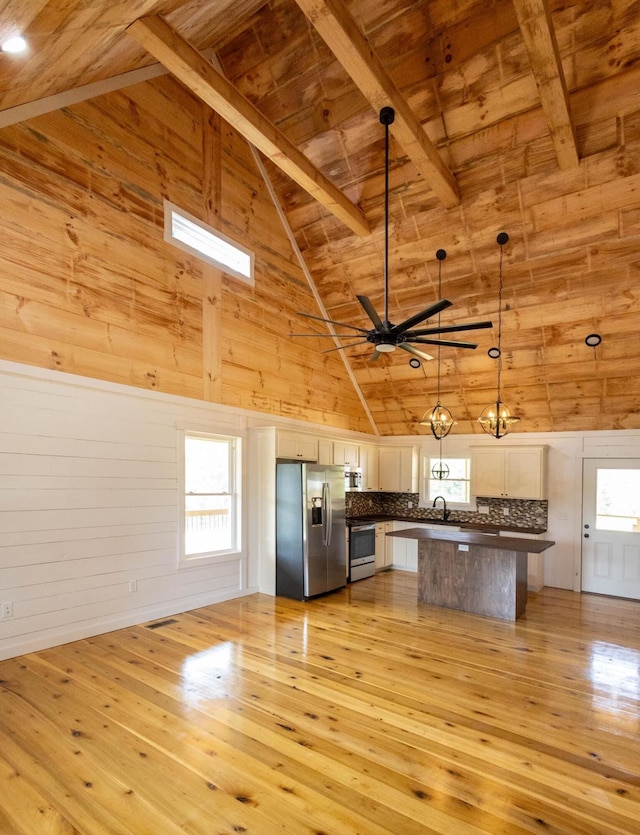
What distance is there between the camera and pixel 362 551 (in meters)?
7.18

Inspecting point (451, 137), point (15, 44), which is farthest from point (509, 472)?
point (15, 44)

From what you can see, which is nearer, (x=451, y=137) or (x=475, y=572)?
(x=451, y=137)

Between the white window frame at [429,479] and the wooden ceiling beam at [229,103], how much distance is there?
4181 millimetres

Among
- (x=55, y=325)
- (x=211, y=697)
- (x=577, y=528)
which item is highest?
(x=55, y=325)

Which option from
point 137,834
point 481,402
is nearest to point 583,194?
point 481,402

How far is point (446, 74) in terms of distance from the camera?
4.60 m

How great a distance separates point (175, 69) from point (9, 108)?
54.8 inches

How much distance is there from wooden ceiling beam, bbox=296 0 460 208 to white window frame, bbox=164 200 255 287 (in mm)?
2382

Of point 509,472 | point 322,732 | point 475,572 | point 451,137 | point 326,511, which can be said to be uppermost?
point 451,137

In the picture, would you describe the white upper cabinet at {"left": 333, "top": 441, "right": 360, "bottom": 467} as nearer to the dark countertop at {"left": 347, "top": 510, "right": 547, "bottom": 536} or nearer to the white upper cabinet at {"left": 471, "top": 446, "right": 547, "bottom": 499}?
the dark countertop at {"left": 347, "top": 510, "right": 547, "bottom": 536}

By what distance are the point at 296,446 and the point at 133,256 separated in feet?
9.90

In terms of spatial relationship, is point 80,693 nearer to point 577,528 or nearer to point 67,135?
point 67,135

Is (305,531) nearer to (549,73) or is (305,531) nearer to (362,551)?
(362,551)

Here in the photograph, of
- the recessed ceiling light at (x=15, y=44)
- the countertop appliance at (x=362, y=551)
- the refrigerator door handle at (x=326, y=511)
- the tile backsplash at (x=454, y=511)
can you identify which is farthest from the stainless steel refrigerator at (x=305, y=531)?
the recessed ceiling light at (x=15, y=44)
